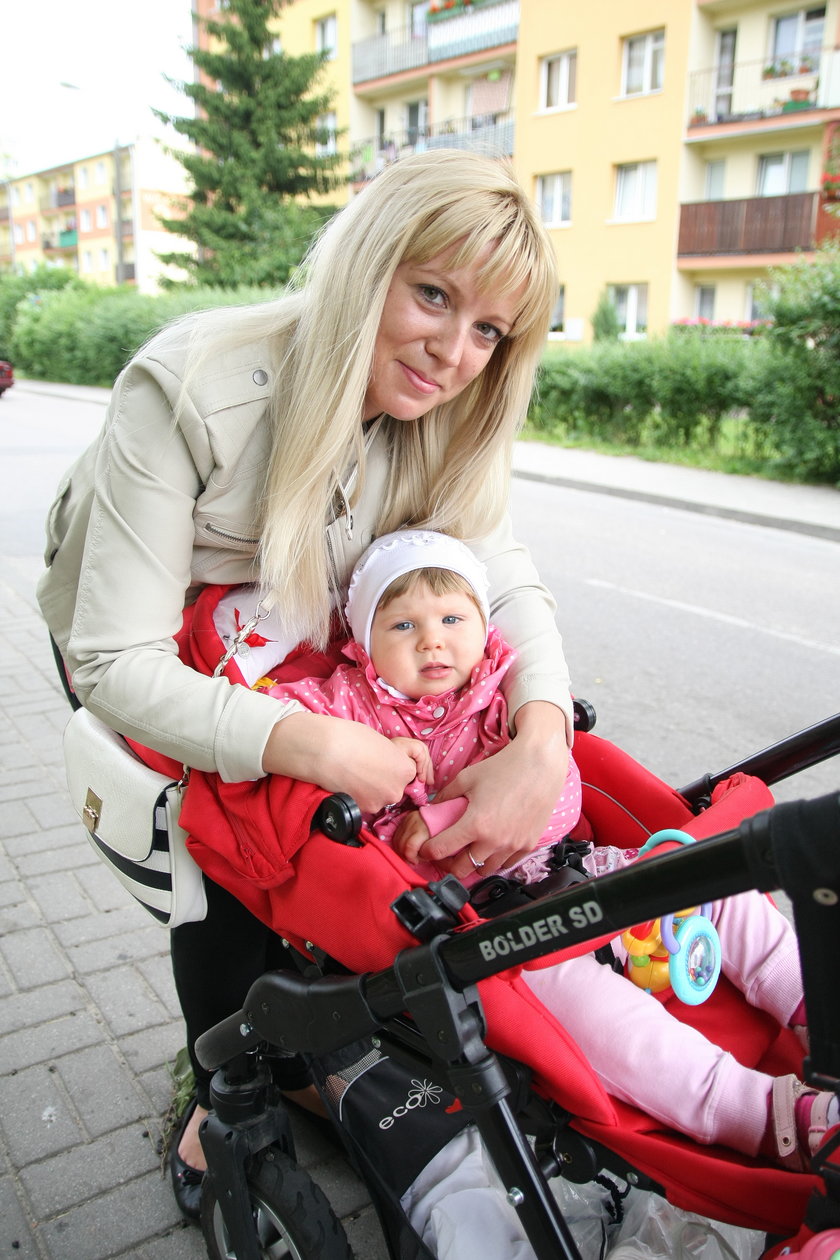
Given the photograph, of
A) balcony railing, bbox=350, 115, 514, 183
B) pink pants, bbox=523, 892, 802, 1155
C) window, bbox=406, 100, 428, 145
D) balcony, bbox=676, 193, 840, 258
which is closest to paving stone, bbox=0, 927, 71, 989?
pink pants, bbox=523, 892, 802, 1155

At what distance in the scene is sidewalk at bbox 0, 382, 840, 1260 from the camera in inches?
78.0

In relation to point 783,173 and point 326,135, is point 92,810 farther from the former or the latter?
point 326,135

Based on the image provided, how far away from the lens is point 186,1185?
6.60ft

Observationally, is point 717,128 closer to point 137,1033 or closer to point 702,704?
point 702,704

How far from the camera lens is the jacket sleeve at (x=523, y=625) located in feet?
6.20

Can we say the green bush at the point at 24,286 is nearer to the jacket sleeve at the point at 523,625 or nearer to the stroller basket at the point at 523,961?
the jacket sleeve at the point at 523,625

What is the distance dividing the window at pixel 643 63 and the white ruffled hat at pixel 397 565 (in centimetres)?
2555

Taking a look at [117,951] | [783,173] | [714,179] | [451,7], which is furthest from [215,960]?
[451,7]

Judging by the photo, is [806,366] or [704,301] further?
[704,301]

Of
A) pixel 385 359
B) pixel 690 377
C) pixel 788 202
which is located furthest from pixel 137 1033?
pixel 788 202

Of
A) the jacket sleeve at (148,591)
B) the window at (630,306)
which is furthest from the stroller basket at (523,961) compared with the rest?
the window at (630,306)

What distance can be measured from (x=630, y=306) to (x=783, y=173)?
14.5ft

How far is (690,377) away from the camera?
44.2 feet

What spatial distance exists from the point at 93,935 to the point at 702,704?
313 cm
